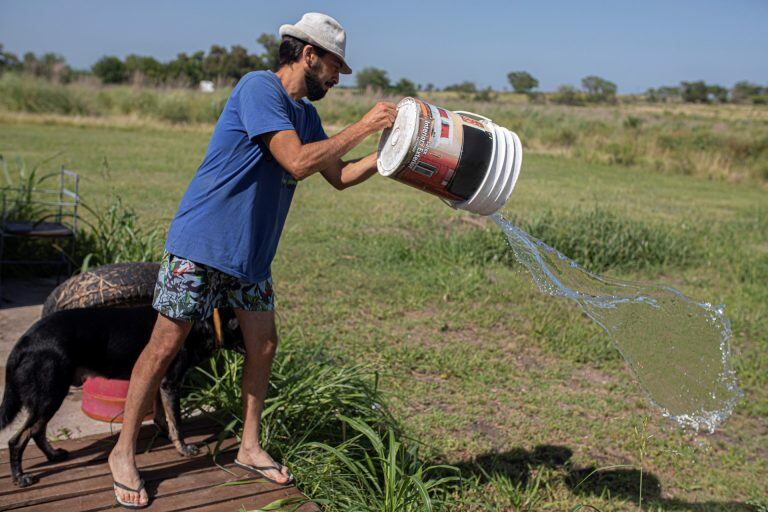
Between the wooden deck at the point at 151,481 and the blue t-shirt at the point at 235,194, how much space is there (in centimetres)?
92

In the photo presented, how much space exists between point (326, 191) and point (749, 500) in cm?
1035

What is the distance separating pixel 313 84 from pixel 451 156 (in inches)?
25.8

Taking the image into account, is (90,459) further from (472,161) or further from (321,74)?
(472,161)

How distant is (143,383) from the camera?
3.11m

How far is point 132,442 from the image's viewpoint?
316 centimetres

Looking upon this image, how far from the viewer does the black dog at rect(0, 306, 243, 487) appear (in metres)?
3.26

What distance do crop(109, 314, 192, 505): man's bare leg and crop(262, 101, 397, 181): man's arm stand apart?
2.59 ft

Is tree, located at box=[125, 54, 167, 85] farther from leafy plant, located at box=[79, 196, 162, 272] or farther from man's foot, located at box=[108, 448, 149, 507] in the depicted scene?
man's foot, located at box=[108, 448, 149, 507]

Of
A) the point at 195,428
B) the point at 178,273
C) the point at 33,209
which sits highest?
the point at 178,273

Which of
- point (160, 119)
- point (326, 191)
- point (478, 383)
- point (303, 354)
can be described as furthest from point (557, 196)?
point (160, 119)

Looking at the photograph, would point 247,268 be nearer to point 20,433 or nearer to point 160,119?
point 20,433

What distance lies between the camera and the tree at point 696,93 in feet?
303

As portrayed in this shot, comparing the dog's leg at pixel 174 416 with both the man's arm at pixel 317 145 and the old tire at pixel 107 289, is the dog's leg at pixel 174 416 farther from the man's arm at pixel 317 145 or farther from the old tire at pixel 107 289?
the man's arm at pixel 317 145

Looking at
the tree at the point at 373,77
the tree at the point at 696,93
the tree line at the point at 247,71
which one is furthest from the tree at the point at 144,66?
the tree at the point at 696,93
